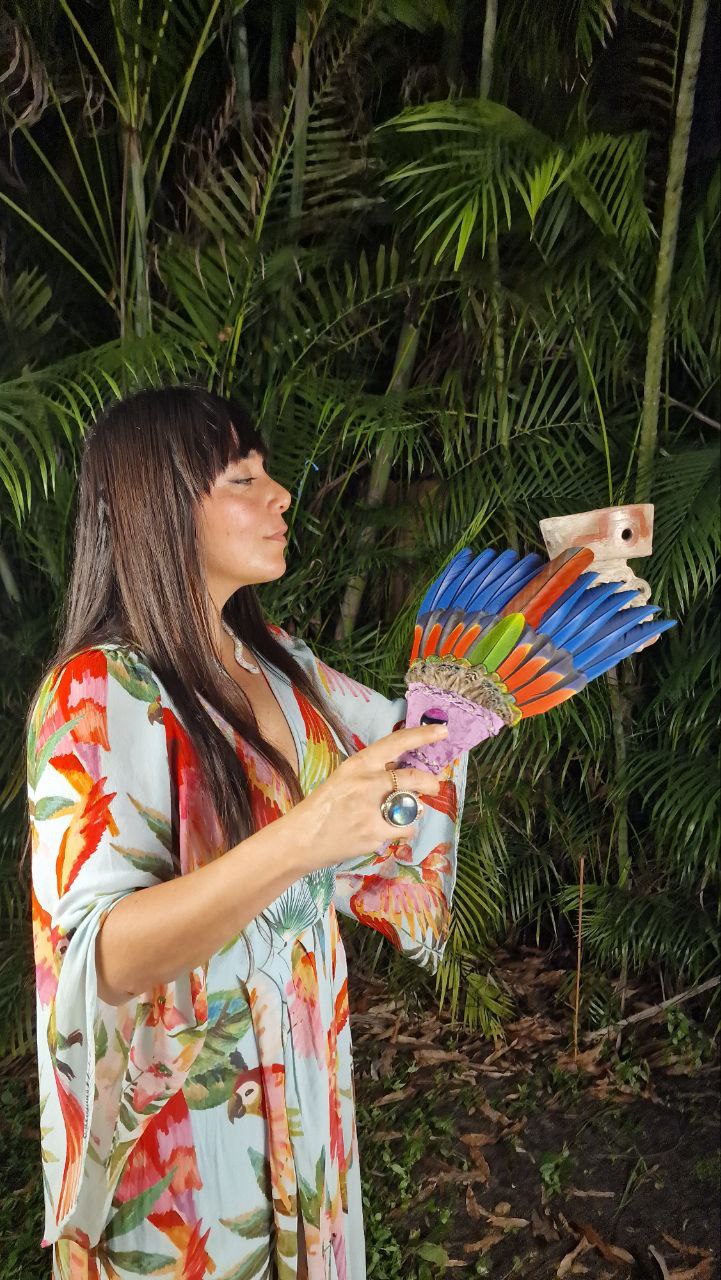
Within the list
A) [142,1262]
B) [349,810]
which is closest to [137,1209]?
[142,1262]

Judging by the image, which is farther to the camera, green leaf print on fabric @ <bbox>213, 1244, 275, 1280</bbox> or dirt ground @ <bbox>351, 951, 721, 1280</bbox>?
dirt ground @ <bbox>351, 951, 721, 1280</bbox>

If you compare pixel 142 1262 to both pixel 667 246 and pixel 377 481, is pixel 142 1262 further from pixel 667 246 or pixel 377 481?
pixel 667 246

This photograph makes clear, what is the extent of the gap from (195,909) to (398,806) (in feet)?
0.45

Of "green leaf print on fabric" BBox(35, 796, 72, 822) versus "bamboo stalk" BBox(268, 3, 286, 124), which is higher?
"bamboo stalk" BBox(268, 3, 286, 124)

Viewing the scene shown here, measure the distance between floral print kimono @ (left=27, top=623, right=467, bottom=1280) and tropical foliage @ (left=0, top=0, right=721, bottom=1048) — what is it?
0.54 m

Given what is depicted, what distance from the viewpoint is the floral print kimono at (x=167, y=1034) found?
63cm

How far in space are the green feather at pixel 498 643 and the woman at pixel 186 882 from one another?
0.12 m

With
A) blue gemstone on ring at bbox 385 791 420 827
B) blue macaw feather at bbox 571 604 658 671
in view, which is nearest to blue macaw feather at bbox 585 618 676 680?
blue macaw feather at bbox 571 604 658 671

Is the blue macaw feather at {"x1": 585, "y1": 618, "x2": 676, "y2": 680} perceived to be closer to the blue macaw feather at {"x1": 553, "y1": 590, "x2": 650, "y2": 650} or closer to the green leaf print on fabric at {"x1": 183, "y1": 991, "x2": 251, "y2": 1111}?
the blue macaw feather at {"x1": 553, "y1": 590, "x2": 650, "y2": 650}

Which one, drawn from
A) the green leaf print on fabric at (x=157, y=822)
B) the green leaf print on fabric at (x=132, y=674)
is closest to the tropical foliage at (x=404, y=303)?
the green leaf print on fabric at (x=132, y=674)

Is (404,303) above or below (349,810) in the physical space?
above

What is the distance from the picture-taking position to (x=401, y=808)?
22.9 inches

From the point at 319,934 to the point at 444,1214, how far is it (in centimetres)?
91

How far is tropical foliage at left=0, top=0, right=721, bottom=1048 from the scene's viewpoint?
1292mm
